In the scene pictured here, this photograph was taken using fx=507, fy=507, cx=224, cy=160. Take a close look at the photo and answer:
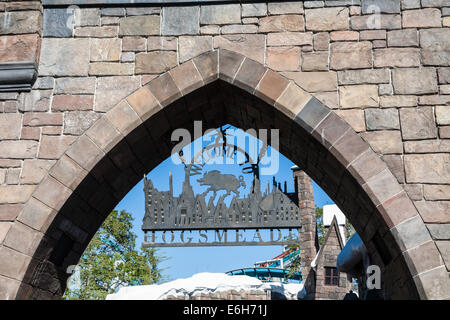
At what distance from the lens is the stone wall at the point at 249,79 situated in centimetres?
389

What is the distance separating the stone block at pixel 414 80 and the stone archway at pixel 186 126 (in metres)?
0.57

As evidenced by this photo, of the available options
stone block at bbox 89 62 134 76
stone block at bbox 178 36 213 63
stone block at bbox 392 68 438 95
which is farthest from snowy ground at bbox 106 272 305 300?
stone block at bbox 392 68 438 95

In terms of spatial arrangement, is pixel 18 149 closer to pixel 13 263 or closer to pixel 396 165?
pixel 13 263

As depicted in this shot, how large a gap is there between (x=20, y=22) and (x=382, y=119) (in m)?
3.23

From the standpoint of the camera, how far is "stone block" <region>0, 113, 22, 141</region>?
424 cm

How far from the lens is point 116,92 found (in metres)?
4.31

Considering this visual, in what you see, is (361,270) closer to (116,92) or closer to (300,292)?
(116,92)

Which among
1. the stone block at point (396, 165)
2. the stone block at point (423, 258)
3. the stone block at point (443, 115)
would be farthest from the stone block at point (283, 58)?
the stone block at point (423, 258)

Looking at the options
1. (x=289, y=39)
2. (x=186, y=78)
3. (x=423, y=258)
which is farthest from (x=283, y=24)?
(x=423, y=258)

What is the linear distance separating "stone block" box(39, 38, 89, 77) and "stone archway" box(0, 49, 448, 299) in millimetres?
552

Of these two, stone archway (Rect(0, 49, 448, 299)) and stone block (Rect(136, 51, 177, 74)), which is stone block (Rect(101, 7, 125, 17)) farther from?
stone archway (Rect(0, 49, 448, 299))

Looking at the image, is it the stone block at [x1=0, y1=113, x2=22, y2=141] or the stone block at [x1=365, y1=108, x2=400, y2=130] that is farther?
the stone block at [x1=0, y1=113, x2=22, y2=141]

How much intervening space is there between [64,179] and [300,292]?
9973 mm

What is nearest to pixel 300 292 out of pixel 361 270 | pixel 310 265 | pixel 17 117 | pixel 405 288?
pixel 310 265
